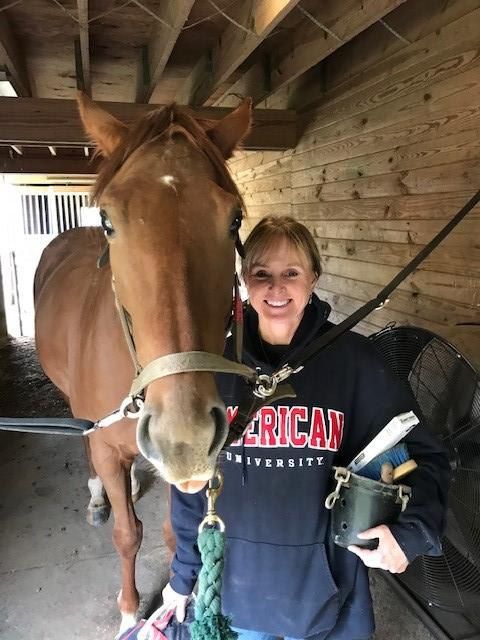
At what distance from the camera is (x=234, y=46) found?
2707 mm

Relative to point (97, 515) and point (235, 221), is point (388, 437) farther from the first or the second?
point (97, 515)

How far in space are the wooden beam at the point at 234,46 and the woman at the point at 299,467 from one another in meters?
1.27

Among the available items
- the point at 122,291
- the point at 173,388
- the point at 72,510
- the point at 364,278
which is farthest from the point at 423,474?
the point at 72,510

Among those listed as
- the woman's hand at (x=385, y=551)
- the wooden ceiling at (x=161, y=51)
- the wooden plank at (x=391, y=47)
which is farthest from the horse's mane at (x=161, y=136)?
the wooden plank at (x=391, y=47)

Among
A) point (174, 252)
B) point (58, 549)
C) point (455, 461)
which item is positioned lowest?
point (58, 549)

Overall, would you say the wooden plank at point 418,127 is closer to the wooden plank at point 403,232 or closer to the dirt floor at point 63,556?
the wooden plank at point 403,232

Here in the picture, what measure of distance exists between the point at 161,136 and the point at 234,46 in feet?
6.07

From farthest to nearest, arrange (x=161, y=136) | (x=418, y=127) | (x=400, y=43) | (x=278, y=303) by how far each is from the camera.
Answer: (x=400, y=43) < (x=418, y=127) < (x=278, y=303) < (x=161, y=136)

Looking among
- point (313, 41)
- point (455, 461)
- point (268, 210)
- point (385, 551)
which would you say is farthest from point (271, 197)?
point (385, 551)

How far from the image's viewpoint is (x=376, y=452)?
43.9 inches

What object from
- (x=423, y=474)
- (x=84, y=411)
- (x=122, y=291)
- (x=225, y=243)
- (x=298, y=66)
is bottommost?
(x=84, y=411)

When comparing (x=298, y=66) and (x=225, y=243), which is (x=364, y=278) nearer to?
(x=298, y=66)

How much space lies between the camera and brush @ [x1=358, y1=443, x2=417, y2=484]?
1.12 meters

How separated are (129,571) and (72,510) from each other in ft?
2.91
